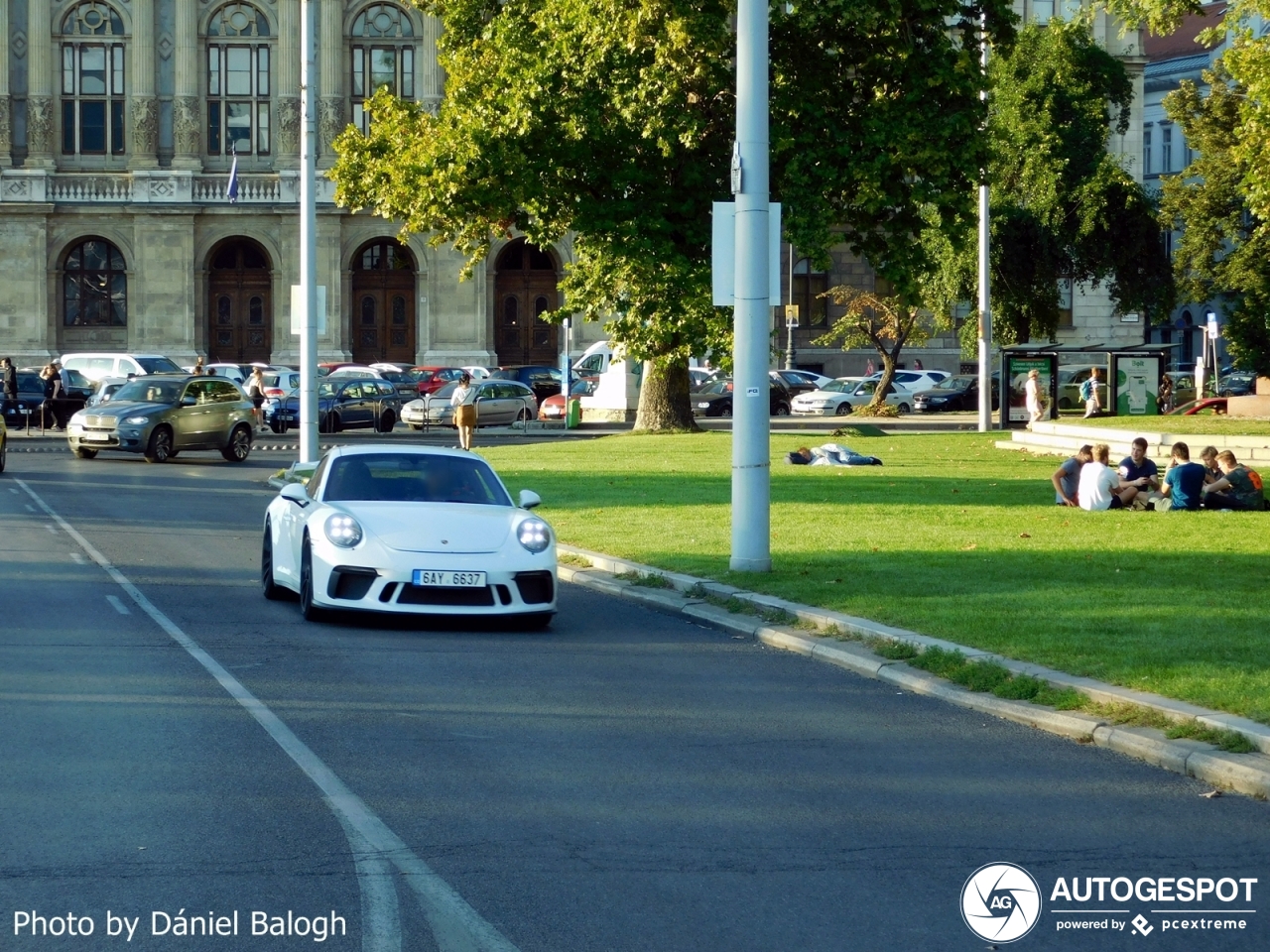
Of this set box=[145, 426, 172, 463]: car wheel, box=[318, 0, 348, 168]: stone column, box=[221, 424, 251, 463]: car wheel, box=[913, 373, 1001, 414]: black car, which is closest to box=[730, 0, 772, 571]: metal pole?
box=[145, 426, 172, 463]: car wheel

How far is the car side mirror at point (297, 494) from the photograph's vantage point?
1489 cm

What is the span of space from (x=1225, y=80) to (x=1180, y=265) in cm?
603

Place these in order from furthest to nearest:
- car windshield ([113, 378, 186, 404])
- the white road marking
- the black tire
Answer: car windshield ([113, 378, 186, 404]) < the black tire < the white road marking

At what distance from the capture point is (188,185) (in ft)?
234

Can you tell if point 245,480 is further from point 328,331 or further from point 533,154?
point 328,331

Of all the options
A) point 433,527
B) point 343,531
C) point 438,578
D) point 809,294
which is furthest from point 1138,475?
point 809,294

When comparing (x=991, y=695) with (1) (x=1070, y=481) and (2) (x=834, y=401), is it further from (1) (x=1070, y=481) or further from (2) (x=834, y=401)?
(2) (x=834, y=401)

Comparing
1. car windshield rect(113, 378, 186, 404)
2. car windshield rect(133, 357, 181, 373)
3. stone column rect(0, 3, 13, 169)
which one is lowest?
car windshield rect(113, 378, 186, 404)

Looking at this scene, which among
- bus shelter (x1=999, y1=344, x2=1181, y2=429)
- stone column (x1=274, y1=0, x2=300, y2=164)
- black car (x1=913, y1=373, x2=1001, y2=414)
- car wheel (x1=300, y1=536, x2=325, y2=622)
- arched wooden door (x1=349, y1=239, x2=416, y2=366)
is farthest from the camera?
arched wooden door (x1=349, y1=239, x2=416, y2=366)

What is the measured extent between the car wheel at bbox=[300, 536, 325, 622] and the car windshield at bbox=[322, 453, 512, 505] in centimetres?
76

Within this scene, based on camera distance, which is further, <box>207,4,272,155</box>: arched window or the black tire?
<box>207,4,272,155</box>: arched window

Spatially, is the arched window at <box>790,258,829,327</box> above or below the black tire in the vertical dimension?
above

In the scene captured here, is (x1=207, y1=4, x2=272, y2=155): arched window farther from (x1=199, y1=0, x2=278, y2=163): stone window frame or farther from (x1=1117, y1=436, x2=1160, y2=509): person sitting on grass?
(x1=1117, y1=436, x2=1160, y2=509): person sitting on grass

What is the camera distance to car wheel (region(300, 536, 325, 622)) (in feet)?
46.4
